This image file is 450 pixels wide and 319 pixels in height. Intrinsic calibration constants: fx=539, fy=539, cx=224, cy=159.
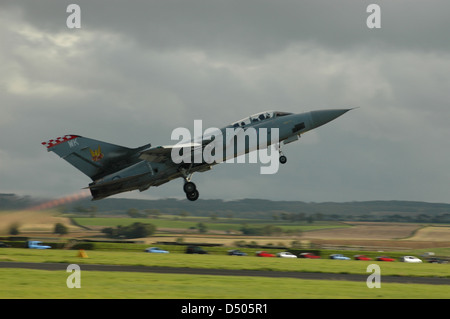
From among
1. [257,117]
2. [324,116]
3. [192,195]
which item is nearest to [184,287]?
[192,195]

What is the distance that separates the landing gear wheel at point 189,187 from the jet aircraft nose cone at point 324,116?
886 cm

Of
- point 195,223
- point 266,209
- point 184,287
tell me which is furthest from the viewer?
point 266,209

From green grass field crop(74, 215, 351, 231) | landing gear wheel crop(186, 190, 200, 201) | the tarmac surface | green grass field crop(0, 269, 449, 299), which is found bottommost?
green grass field crop(74, 215, 351, 231)

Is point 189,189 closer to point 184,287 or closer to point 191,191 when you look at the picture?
point 191,191

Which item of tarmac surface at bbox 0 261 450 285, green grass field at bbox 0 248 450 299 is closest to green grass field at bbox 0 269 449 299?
green grass field at bbox 0 248 450 299

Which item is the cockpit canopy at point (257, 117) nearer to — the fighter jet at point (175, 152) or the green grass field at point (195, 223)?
the fighter jet at point (175, 152)

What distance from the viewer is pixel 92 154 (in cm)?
3612

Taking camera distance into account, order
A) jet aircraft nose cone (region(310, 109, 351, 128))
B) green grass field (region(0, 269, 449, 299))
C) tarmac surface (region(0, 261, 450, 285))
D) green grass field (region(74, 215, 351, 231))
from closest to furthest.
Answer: green grass field (region(0, 269, 449, 299))
tarmac surface (region(0, 261, 450, 285))
jet aircraft nose cone (region(310, 109, 351, 128))
green grass field (region(74, 215, 351, 231))

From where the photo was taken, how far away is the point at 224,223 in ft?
354

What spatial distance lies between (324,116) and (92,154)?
51.1 feet

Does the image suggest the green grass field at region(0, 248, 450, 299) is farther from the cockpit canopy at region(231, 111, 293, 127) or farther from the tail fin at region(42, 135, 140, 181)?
the cockpit canopy at region(231, 111, 293, 127)

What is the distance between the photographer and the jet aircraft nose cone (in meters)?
35.0
